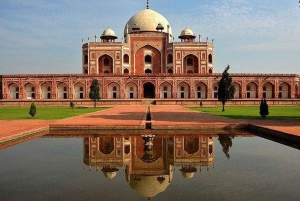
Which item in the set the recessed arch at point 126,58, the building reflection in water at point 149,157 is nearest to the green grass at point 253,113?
the building reflection in water at point 149,157

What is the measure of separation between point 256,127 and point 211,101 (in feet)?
53.4

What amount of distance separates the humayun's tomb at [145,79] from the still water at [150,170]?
64.5ft

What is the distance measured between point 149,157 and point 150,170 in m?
0.89

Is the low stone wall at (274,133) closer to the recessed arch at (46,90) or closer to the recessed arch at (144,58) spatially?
the recessed arch at (46,90)

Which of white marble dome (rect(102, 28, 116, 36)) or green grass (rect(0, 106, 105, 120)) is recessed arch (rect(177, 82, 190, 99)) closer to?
white marble dome (rect(102, 28, 116, 36))

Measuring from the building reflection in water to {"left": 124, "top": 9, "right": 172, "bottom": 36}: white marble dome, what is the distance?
30.6m

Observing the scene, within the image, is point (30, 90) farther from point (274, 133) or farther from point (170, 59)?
point (274, 133)

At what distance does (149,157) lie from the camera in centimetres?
556

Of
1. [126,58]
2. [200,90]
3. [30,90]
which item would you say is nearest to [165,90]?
[200,90]

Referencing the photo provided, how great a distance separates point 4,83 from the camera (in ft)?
98.9

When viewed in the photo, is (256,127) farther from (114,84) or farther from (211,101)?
(114,84)

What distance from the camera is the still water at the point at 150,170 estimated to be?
364 cm

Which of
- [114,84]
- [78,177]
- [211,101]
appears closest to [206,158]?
[78,177]

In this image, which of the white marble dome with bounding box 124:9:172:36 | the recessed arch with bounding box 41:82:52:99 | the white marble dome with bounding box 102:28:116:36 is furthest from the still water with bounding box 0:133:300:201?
the white marble dome with bounding box 124:9:172:36
